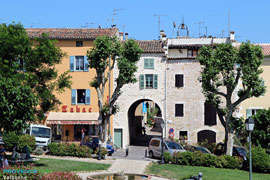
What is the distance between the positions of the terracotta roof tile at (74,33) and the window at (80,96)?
5.47 metres

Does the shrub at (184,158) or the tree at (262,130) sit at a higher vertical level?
the tree at (262,130)

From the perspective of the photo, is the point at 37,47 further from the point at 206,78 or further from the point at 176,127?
the point at 176,127

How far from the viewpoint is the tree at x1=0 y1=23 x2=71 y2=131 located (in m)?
22.6

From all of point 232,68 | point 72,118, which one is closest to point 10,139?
point 72,118

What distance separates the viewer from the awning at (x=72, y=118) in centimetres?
4175

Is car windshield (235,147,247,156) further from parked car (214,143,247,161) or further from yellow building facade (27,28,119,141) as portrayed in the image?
yellow building facade (27,28,119,141)

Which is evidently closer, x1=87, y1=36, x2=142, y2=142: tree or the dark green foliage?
the dark green foliage

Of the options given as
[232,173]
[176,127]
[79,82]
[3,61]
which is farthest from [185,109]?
[3,61]

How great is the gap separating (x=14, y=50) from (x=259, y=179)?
55.9 ft

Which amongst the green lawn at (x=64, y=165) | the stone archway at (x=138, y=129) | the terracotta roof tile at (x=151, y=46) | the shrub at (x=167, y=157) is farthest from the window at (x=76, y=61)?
the shrub at (x=167, y=157)

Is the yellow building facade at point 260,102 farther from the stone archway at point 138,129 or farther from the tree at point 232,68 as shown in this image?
the tree at point 232,68

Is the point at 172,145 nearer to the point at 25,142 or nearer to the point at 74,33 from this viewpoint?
the point at 25,142

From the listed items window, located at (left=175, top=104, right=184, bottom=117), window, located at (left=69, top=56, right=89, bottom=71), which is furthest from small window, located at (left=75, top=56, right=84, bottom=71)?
window, located at (left=175, top=104, right=184, bottom=117)

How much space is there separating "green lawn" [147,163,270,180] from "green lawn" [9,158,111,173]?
354 cm
